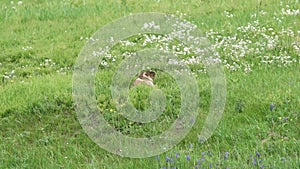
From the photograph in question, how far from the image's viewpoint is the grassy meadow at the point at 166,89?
5.59 metres

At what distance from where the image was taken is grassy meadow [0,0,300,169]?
559 centimetres

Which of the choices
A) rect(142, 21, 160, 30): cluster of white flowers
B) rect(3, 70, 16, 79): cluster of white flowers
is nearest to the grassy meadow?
rect(3, 70, 16, 79): cluster of white flowers

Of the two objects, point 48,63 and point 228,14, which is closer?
point 48,63

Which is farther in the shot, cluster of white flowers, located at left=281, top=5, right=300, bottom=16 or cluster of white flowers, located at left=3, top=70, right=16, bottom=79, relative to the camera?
cluster of white flowers, located at left=281, top=5, right=300, bottom=16

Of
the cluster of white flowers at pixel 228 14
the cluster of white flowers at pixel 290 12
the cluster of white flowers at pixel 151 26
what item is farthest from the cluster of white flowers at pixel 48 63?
the cluster of white flowers at pixel 290 12

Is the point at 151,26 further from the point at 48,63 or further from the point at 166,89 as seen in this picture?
the point at 166,89

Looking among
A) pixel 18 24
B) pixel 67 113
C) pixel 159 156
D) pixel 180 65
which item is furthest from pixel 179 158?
pixel 18 24

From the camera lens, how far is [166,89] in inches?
281

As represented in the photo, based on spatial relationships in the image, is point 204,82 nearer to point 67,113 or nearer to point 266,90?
point 266,90

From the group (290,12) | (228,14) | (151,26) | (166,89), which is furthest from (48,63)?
(290,12)

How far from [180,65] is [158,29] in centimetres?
183

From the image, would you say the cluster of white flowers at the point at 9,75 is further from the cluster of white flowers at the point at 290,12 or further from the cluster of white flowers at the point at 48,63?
the cluster of white flowers at the point at 290,12

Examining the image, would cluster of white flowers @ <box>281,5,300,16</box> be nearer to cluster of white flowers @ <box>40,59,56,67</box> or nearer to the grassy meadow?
the grassy meadow

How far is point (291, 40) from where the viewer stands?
868 cm
